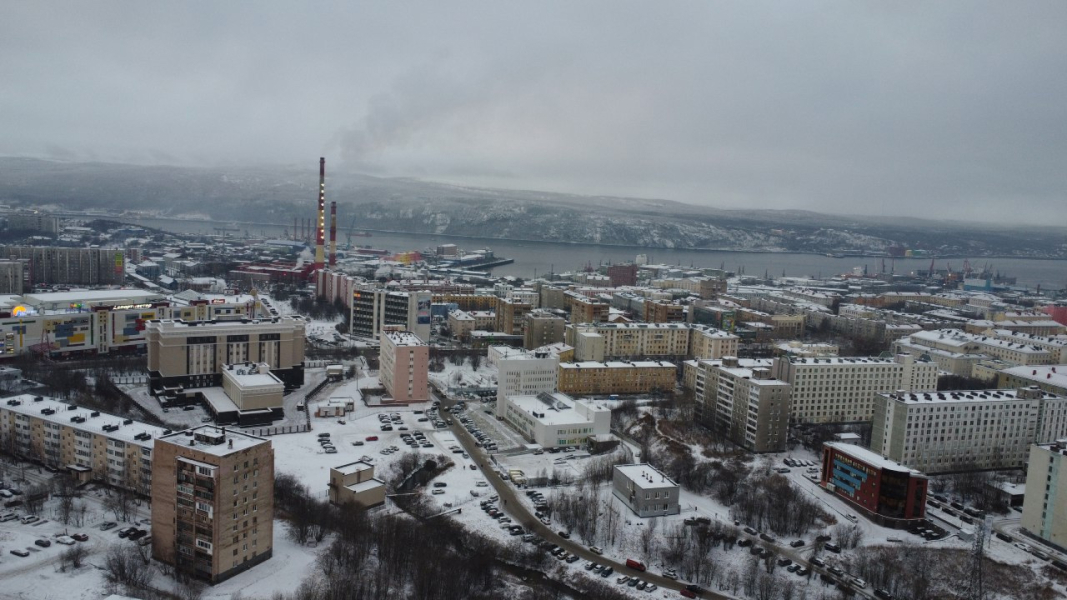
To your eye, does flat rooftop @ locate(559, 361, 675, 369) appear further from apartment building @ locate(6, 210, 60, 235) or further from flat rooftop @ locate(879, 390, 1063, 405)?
apartment building @ locate(6, 210, 60, 235)

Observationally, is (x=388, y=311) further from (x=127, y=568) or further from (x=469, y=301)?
(x=127, y=568)

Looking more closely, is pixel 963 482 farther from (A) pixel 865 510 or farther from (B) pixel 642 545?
(B) pixel 642 545

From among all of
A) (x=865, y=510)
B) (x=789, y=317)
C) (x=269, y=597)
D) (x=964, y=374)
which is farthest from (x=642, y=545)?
(x=789, y=317)

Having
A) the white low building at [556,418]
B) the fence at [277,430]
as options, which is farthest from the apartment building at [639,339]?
the fence at [277,430]

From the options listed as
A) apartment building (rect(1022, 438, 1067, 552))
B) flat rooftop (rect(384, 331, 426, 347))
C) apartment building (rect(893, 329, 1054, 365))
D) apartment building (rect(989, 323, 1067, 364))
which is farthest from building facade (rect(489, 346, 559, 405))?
apartment building (rect(989, 323, 1067, 364))

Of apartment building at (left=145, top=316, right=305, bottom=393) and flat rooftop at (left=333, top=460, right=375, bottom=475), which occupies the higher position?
apartment building at (left=145, top=316, right=305, bottom=393)

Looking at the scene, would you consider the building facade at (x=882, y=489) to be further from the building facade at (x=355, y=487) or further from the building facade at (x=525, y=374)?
the building facade at (x=355, y=487)

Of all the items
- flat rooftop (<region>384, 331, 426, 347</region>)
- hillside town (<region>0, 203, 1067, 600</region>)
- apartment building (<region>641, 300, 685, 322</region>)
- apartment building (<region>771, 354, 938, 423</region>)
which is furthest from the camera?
apartment building (<region>641, 300, 685, 322</region>)
